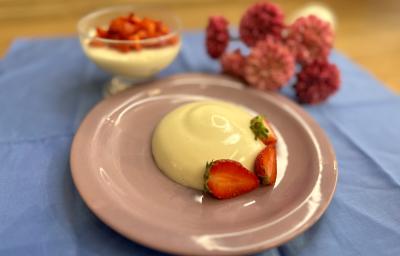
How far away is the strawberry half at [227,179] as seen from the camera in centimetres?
76

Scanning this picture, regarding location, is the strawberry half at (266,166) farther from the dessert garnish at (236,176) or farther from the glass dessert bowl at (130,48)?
the glass dessert bowl at (130,48)

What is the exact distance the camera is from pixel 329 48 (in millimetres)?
1194

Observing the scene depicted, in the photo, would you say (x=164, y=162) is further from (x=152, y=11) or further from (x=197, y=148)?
(x=152, y=11)

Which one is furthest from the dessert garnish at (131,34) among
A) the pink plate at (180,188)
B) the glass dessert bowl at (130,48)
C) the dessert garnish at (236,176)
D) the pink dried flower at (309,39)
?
the dessert garnish at (236,176)

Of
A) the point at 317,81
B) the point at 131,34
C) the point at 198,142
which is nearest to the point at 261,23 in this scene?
the point at 317,81

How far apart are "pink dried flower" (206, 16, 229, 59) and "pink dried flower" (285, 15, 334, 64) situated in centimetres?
22

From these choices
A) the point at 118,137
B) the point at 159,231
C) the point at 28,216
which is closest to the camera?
the point at 159,231

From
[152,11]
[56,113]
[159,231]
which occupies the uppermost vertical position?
[152,11]

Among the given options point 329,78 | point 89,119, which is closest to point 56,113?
point 89,119

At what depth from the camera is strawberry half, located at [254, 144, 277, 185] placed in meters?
0.80

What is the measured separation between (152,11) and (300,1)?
5.44 feet

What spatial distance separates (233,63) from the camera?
3.94 feet

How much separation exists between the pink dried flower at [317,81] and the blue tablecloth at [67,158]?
46 millimetres

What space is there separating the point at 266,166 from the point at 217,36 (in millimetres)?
633
